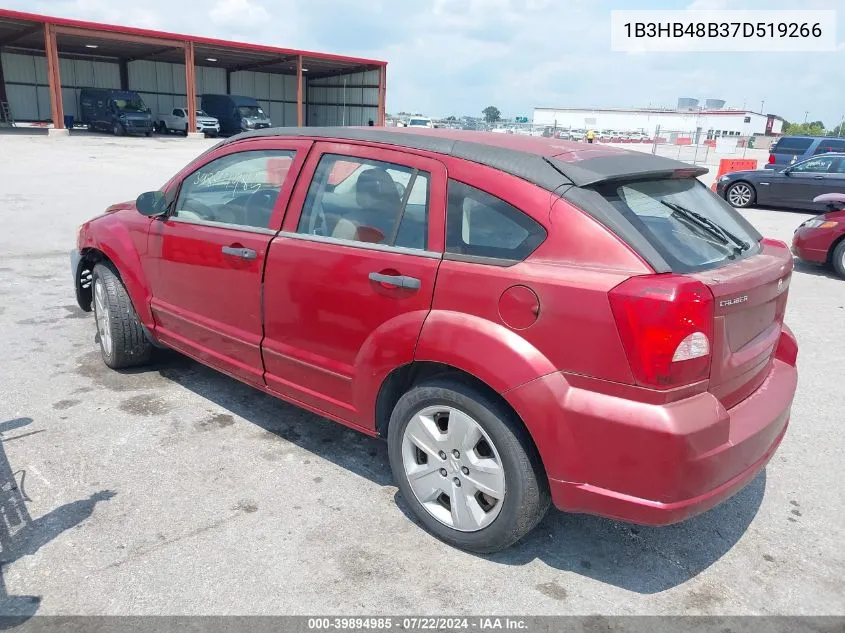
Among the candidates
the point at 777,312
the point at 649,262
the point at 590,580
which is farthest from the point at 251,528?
the point at 777,312

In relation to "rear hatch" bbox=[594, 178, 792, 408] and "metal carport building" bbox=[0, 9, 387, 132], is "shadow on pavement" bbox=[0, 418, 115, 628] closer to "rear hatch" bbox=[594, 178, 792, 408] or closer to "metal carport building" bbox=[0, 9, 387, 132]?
"rear hatch" bbox=[594, 178, 792, 408]

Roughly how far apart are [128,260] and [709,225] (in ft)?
11.5

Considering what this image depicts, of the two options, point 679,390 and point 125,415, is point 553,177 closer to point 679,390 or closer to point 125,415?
point 679,390

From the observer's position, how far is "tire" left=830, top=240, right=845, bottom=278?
8.55 meters

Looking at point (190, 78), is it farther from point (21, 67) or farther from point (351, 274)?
point (351, 274)

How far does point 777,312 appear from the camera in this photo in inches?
115

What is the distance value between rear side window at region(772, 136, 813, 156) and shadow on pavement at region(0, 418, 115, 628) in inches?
1016

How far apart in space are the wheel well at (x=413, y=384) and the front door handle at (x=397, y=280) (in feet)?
1.08

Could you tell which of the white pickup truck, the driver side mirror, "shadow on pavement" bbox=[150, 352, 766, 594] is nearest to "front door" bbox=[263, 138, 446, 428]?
"shadow on pavement" bbox=[150, 352, 766, 594]

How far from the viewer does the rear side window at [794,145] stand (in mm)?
23250

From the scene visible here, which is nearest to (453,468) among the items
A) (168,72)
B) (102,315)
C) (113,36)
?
(102,315)

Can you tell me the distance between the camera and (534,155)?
2.74 metres

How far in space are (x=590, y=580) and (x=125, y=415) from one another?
9.35 ft

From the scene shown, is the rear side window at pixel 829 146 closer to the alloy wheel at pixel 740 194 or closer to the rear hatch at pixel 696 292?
the alloy wheel at pixel 740 194
